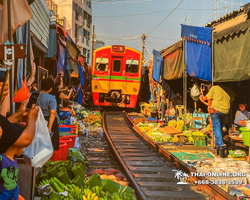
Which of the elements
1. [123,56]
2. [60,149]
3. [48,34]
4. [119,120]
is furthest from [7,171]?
[123,56]

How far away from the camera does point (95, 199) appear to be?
3.53 metres

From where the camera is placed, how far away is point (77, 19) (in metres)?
35.5

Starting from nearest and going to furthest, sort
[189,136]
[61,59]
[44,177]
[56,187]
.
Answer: [56,187]
[44,177]
[189,136]
[61,59]

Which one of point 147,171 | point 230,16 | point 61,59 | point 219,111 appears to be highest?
point 230,16

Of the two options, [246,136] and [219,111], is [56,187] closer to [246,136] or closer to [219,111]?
[246,136]

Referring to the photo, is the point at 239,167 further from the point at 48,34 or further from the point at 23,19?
the point at 48,34

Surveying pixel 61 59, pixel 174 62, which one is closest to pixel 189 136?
pixel 174 62

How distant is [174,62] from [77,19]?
2704 centimetres

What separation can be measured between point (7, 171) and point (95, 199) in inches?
61.8

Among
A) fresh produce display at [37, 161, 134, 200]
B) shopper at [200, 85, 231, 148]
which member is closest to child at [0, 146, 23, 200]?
fresh produce display at [37, 161, 134, 200]

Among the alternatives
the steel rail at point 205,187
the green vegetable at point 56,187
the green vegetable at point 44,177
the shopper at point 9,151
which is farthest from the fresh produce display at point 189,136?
the shopper at point 9,151

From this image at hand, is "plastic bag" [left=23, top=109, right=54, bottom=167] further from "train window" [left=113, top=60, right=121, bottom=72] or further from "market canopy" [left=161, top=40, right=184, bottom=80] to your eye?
"train window" [left=113, top=60, right=121, bottom=72]

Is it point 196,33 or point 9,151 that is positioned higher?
point 196,33

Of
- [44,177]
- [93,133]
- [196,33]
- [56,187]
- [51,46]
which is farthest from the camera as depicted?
[93,133]
